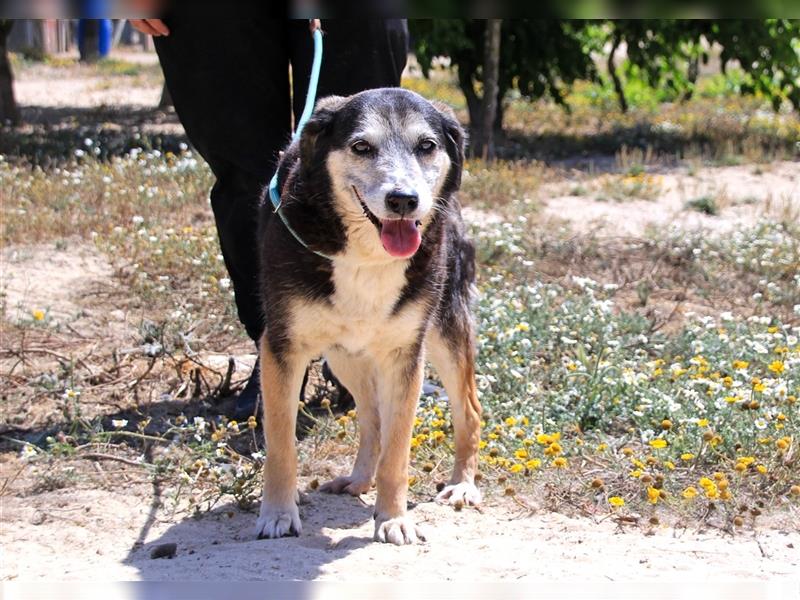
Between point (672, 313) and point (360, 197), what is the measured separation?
11.0 ft

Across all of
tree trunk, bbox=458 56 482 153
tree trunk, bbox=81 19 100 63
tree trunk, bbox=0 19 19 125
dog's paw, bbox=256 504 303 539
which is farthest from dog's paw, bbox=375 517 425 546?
tree trunk, bbox=81 19 100 63

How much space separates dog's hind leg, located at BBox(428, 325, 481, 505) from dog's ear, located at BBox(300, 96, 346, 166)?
0.85m

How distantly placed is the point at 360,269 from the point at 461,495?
3.25 feet

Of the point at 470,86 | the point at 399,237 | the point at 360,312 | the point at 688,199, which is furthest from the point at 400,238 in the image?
the point at 470,86

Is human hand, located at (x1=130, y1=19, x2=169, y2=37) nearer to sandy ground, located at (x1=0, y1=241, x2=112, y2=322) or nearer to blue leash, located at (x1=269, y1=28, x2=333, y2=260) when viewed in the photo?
blue leash, located at (x1=269, y1=28, x2=333, y2=260)

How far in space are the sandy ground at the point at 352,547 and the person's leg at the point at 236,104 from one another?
1.08 metres

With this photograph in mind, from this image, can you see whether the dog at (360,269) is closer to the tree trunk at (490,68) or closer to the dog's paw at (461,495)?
the dog's paw at (461,495)

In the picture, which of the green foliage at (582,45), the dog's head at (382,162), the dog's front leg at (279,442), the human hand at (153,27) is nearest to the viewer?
the dog's head at (382,162)

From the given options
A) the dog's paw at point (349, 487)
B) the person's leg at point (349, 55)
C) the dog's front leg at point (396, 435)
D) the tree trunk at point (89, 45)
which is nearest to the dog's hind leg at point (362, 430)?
the dog's paw at point (349, 487)

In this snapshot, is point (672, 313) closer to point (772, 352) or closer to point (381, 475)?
point (772, 352)

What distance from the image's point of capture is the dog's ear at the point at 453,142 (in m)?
3.66

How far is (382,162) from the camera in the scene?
3.37 meters

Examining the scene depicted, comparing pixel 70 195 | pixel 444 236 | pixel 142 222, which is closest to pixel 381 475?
pixel 444 236

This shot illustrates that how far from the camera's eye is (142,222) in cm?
728
